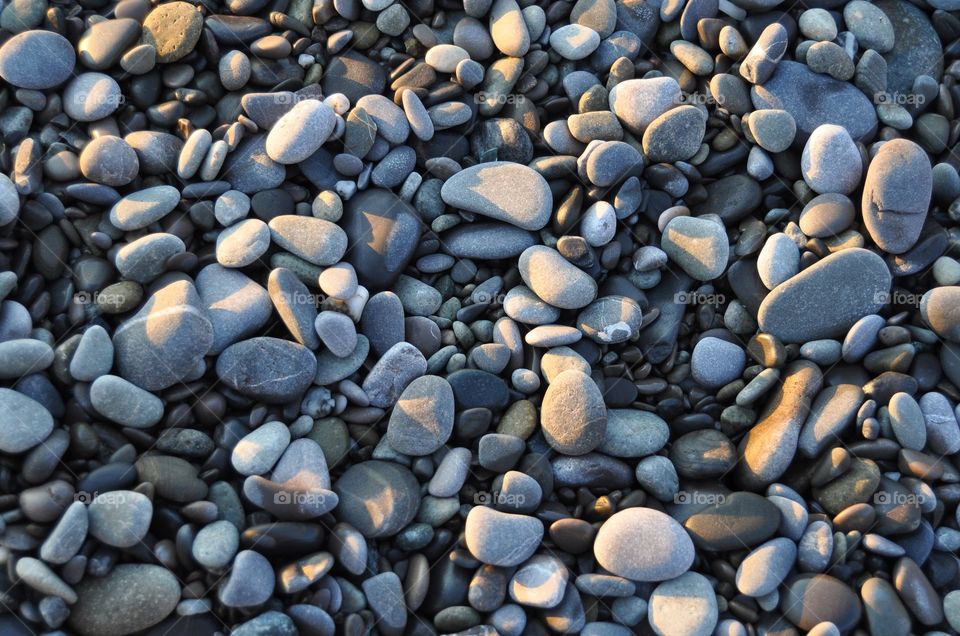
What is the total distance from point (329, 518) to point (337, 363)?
51cm

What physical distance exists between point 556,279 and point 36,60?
78.4 inches

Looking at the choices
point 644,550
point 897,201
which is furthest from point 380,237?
point 897,201

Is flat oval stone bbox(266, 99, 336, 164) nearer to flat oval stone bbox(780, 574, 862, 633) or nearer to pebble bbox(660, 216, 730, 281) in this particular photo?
pebble bbox(660, 216, 730, 281)

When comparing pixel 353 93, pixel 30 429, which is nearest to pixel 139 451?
pixel 30 429

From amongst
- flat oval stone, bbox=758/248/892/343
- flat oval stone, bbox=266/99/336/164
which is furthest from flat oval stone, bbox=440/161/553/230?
flat oval stone, bbox=758/248/892/343

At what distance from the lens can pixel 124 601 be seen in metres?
2.21

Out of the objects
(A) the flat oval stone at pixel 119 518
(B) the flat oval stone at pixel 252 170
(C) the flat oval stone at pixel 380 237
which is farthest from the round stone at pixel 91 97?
(A) the flat oval stone at pixel 119 518

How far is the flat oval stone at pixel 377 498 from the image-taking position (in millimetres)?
2441

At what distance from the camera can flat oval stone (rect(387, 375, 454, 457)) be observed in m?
2.54

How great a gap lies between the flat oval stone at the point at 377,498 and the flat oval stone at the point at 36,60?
5.81 ft

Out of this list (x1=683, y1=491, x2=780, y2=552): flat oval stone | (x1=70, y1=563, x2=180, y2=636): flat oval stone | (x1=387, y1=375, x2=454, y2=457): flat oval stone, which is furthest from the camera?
(x1=387, y1=375, x2=454, y2=457): flat oval stone

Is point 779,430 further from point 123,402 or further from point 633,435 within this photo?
point 123,402

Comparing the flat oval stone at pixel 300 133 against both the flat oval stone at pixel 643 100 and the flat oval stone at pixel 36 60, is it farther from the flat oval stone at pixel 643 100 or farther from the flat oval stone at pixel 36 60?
the flat oval stone at pixel 643 100

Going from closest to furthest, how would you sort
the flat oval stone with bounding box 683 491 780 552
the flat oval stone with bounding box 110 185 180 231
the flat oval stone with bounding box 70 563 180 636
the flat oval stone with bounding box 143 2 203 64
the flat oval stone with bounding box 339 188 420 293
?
1. the flat oval stone with bounding box 70 563 180 636
2. the flat oval stone with bounding box 683 491 780 552
3. the flat oval stone with bounding box 110 185 180 231
4. the flat oval stone with bounding box 339 188 420 293
5. the flat oval stone with bounding box 143 2 203 64
